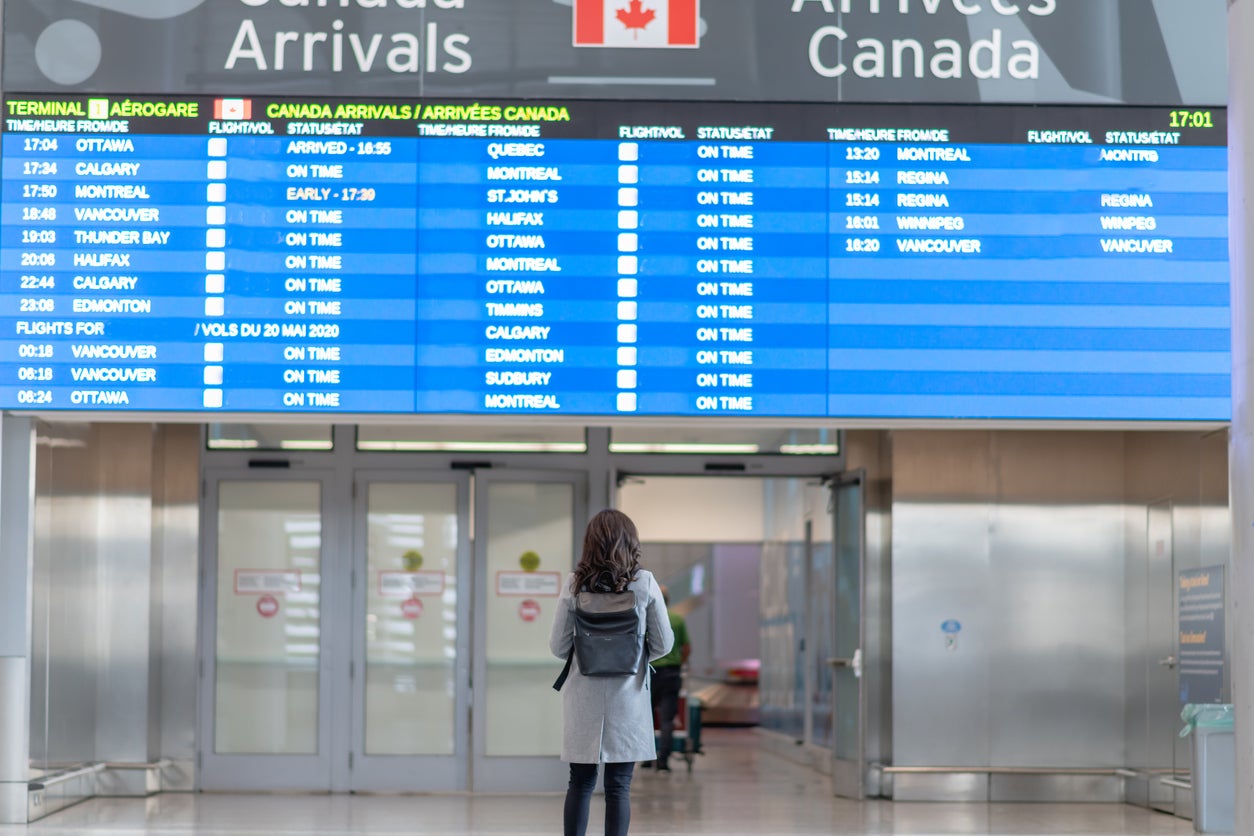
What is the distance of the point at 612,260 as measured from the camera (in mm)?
7445

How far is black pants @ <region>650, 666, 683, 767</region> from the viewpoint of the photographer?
11844mm

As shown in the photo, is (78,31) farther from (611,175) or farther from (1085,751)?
(1085,751)

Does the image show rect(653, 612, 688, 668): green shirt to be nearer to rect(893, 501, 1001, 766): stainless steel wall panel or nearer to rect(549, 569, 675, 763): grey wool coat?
rect(893, 501, 1001, 766): stainless steel wall panel

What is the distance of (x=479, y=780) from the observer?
9773mm

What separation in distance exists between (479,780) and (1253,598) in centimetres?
614

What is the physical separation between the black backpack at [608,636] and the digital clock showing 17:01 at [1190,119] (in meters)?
3.88

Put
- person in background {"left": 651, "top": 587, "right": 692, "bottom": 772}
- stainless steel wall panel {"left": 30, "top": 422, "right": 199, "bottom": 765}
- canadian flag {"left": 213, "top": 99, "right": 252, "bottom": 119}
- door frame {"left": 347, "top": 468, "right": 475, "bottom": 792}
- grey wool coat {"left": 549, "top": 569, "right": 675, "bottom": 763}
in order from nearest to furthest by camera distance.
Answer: grey wool coat {"left": 549, "top": 569, "right": 675, "bottom": 763}
canadian flag {"left": 213, "top": 99, "right": 252, "bottom": 119}
stainless steel wall panel {"left": 30, "top": 422, "right": 199, "bottom": 765}
door frame {"left": 347, "top": 468, "right": 475, "bottom": 792}
person in background {"left": 651, "top": 587, "right": 692, "bottom": 772}

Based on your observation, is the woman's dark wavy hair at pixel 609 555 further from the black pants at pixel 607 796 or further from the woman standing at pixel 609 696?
the black pants at pixel 607 796

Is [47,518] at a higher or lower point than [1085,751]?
higher

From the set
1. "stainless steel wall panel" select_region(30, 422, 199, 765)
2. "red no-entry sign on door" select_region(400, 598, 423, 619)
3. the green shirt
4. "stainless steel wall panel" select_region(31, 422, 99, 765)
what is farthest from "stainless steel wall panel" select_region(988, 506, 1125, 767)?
"stainless steel wall panel" select_region(31, 422, 99, 765)

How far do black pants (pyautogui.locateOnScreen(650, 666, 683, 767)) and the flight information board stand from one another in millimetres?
4933

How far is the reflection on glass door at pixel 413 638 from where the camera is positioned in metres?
9.80

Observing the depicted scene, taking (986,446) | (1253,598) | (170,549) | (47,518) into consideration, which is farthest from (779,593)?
(1253,598)

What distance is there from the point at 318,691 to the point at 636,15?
4.62 m
